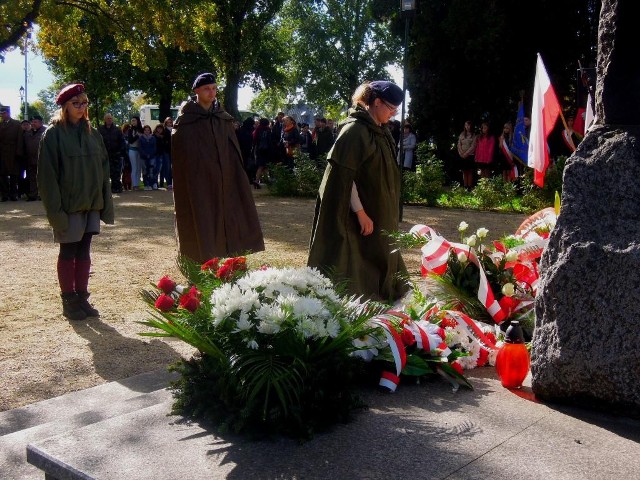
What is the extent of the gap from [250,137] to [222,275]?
16.3 metres

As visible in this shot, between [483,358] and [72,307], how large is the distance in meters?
3.72

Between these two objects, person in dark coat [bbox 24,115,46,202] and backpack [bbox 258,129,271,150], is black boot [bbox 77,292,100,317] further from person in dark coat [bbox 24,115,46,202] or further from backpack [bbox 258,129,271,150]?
backpack [bbox 258,129,271,150]

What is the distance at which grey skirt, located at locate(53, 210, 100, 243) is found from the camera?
243 inches

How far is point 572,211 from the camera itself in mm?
3289

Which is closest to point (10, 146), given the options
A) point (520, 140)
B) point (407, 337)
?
point (520, 140)

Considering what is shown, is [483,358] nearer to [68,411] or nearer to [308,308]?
[308,308]

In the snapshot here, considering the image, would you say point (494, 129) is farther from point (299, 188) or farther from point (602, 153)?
point (602, 153)

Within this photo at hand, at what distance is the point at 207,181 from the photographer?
6.78 metres

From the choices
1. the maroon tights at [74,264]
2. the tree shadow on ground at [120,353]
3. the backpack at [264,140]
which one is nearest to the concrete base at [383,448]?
the tree shadow on ground at [120,353]

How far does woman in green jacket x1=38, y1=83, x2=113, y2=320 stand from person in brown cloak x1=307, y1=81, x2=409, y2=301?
1875mm

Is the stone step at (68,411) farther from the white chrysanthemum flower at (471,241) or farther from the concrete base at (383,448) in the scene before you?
the white chrysanthemum flower at (471,241)

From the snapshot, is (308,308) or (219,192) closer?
(308,308)

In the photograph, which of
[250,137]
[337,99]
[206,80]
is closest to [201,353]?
[206,80]

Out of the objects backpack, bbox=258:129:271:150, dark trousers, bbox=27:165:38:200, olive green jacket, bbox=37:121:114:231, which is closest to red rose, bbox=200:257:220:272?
olive green jacket, bbox=37:121:114:231
